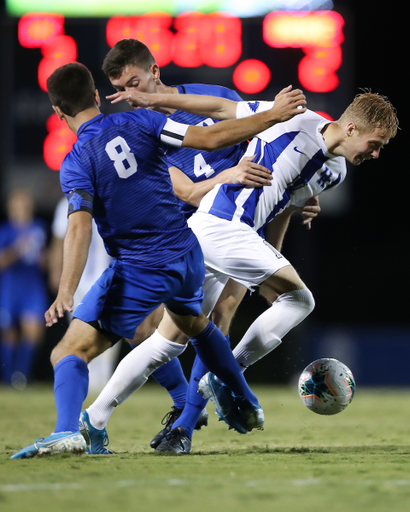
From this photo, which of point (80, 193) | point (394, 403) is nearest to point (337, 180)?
point (80, 193)

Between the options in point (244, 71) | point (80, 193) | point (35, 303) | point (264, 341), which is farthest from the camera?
point (35, 303)

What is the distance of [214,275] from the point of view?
4.18 meters

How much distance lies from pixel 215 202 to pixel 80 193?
3.24 feet

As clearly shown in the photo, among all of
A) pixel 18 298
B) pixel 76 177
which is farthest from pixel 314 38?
pixel 76 177

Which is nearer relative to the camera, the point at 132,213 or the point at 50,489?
the point at 50,489

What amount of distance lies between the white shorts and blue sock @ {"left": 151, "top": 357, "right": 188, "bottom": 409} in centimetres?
42

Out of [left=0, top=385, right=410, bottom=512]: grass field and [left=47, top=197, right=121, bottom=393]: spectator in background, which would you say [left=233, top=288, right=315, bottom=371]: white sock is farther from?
[left=47, top=197, right=121, bottom=393]: spectator in background

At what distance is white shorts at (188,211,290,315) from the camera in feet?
12.9

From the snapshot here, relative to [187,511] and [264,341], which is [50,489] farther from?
[264,341]

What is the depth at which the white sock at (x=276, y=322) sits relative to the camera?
4.04m

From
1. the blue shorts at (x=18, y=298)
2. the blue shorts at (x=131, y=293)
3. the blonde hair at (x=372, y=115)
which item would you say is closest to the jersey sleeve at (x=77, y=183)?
the blue shorts at (x=131, y=293)

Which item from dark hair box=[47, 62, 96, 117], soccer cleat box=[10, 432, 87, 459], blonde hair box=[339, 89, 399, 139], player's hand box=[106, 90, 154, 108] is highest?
dark hair box=[47, 62, 96, 117]

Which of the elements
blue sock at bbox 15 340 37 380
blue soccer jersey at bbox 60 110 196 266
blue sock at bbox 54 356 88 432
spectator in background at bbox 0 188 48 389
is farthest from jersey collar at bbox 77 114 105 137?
blue sock at bbox 15 340 37 380

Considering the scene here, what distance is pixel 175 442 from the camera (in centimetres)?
381
